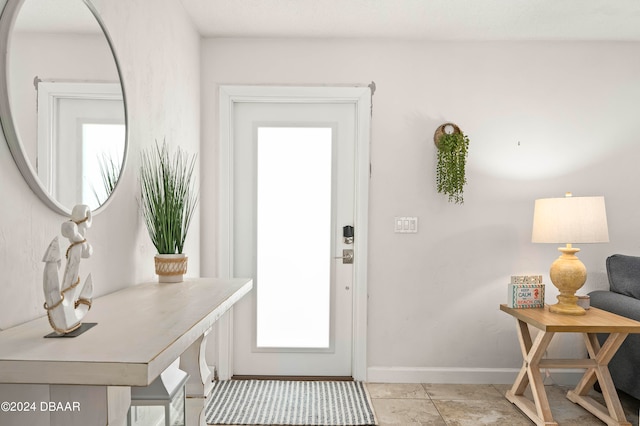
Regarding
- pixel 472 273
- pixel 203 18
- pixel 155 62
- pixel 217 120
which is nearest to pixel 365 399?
pixel 472 273

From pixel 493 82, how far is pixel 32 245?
3041mm

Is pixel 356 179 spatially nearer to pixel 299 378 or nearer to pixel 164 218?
pixel 299 378

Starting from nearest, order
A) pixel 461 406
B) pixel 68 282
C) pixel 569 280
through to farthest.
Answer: pixel 68 282, pixel 569 280, pixel 461 406

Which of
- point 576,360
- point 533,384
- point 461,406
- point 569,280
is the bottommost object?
point 461,406

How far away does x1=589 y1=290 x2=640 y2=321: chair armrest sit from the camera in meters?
2.90

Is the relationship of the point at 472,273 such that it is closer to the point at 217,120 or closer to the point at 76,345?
the point at 217,120

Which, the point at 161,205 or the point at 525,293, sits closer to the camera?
the point at 161,205

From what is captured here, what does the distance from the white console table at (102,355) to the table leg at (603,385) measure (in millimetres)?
Result: 2358

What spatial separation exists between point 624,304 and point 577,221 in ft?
2.06

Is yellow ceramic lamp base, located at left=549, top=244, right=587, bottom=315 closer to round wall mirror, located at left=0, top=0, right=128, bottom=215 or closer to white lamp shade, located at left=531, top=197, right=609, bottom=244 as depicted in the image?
white lamp shade, located at left=531, top=197, right=609, bottom=244

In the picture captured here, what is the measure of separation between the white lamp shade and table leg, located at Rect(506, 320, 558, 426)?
0.57m

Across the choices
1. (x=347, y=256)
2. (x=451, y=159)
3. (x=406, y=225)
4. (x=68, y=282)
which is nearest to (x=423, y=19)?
(x=451, y=159)

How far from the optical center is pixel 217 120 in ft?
11.2

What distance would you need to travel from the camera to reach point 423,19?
121 inches
